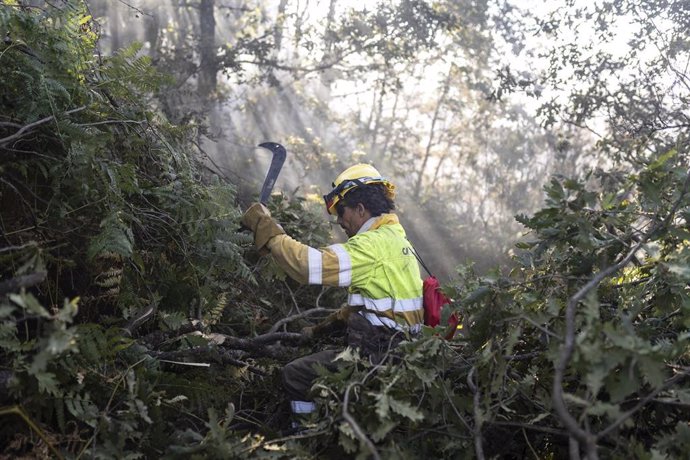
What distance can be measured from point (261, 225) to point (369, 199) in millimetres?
829

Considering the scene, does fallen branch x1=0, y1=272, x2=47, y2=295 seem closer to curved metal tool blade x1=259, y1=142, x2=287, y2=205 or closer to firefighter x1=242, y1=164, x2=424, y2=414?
firefighter x1=242, y1=164, x2=424, y2=414

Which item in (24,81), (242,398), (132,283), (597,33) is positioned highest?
(597,33)

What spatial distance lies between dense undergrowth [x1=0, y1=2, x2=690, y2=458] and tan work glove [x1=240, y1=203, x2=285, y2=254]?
0.48ft

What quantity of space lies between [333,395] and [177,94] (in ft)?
31.6

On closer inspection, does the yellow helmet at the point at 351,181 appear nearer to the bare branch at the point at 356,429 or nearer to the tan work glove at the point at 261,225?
the tan work glove at the point at 261,225

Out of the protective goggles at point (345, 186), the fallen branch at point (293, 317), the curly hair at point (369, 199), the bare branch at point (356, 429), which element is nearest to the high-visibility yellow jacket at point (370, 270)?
the curly hair at point (369, 199)

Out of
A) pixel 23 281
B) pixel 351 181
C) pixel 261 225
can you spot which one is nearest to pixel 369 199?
pixel 351 181

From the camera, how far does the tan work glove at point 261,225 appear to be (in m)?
4.07

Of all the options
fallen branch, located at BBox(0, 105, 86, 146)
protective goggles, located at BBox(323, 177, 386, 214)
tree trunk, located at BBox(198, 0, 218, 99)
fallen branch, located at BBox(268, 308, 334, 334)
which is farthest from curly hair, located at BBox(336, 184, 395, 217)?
tree trunk, located at BBox(198, 0, 218, 99)

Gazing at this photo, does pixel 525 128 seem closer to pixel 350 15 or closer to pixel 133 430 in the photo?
pixel 350 15

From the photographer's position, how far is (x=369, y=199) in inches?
175

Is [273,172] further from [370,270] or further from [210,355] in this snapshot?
[210,355]

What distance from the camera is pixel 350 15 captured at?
15086mm

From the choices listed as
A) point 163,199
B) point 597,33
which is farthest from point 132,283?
point 597,33
